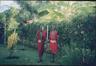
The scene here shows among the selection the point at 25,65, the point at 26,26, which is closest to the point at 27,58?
the point at 25,65

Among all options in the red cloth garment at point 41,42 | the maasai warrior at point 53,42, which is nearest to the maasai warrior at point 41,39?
the red cloth garment at point 41,42

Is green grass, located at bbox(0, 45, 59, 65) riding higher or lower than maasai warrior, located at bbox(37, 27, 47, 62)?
lower

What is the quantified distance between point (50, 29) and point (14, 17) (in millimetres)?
547

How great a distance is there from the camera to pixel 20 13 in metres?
4.18

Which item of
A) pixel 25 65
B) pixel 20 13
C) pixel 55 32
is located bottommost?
pixel 25 65

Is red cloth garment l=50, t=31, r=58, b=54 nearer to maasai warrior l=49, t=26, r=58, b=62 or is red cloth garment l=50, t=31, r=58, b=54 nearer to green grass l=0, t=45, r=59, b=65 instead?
maasai warrior l=49, t=26, r=58, b=62

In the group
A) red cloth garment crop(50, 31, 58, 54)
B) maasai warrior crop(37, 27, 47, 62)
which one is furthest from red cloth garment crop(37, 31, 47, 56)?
red cloth garment crop(50, 31, 58, 54)

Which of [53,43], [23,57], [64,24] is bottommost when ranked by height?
[23,57]

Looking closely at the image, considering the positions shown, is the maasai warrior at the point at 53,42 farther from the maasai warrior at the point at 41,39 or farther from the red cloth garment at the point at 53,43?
the maasai warrior at the point at 41,39

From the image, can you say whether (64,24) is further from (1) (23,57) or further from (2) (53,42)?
(1) (23,57)

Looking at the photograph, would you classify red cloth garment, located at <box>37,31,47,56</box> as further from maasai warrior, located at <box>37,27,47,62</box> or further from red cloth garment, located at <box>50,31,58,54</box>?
red cloth garment, located at <box>50,31,58,54</box>

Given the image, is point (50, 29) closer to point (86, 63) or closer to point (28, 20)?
point (28, 20)

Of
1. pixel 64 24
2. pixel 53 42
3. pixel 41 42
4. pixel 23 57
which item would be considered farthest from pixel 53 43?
pixel 23 57

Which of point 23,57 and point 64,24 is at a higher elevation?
point 64,24
